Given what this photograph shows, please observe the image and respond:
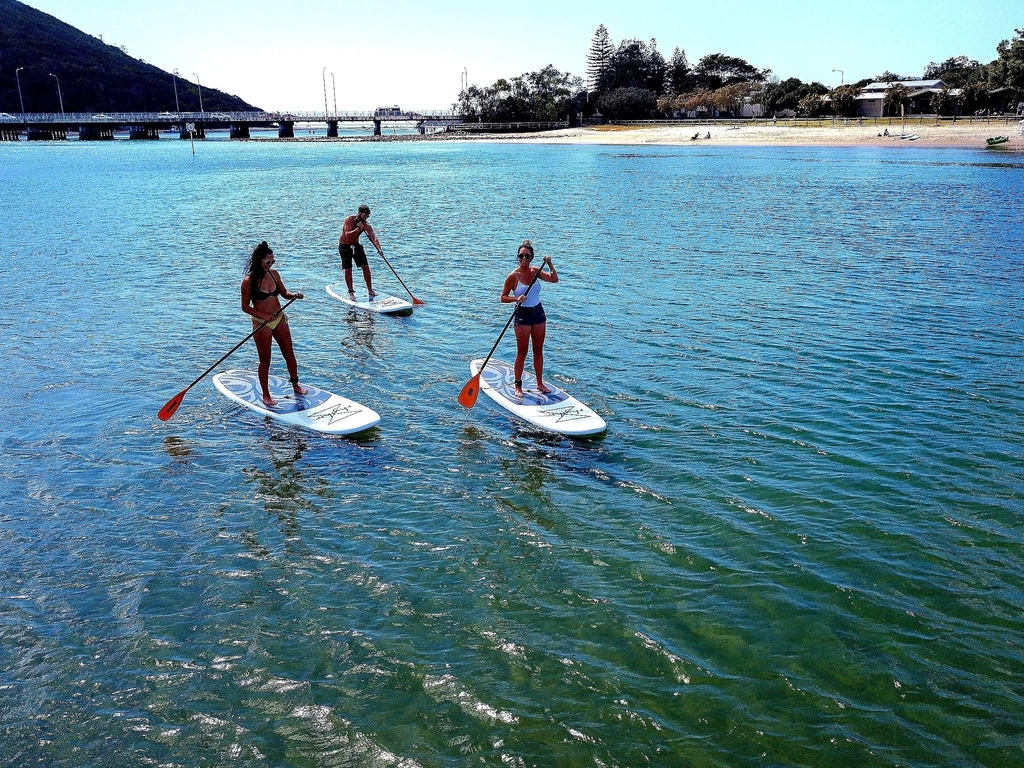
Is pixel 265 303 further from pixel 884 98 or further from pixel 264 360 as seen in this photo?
pixel 884 98

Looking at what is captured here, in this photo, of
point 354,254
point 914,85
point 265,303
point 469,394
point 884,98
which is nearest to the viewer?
point 265,303

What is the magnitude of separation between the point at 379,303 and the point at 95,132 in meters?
193

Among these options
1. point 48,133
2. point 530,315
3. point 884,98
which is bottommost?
point 530,315

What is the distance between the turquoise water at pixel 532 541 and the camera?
262 inches

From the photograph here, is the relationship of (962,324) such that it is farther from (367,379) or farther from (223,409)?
(223,409)

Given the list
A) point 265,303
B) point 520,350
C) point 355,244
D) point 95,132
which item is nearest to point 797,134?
point 355,244

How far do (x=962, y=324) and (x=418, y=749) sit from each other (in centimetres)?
1743

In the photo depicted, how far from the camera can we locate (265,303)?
12.5 metres

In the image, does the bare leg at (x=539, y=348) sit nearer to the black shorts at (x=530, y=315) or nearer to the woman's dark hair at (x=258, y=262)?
the black shorts at (x=530, y=315)

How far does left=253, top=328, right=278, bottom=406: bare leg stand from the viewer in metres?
12.7

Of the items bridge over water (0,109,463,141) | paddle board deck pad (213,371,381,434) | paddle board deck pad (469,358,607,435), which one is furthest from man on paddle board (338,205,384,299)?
bridge over water (0,109,463,141)

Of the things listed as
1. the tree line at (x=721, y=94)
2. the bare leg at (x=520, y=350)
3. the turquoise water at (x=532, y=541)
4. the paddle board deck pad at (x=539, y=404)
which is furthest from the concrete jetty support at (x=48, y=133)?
the bare leg at (x=520, y=350)

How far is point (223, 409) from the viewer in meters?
13.7

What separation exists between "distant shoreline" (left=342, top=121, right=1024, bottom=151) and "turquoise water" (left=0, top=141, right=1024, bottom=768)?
89.1 meters
